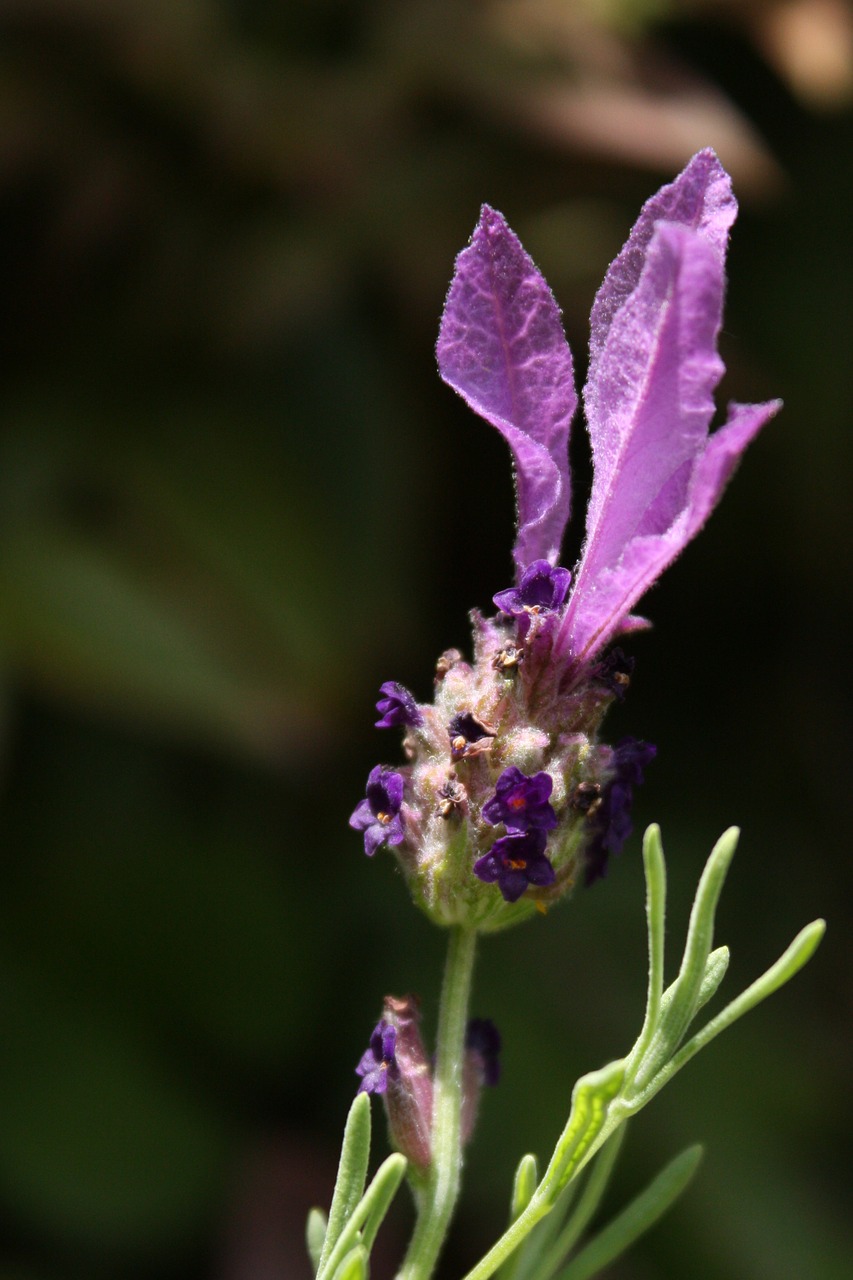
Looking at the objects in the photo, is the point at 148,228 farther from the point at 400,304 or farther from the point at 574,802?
the point at 574,802

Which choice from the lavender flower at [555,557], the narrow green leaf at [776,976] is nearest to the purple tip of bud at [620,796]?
the lavender flower at [555,557]

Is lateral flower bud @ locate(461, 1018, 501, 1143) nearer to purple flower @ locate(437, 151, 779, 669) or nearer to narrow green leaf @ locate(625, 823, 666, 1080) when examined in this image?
narrow green leaf @ locate(625, 823, 666, 1080)

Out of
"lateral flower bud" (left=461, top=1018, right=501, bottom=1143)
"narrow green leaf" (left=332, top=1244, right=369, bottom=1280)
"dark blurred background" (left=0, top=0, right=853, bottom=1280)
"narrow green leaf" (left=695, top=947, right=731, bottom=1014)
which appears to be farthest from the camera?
"dark blurred background" (left=0, top=0, right=853, bottom=1280)

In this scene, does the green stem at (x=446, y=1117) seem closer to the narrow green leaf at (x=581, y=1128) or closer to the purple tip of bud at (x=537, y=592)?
Result: the narrow green leaf at (x=581, y=1128)

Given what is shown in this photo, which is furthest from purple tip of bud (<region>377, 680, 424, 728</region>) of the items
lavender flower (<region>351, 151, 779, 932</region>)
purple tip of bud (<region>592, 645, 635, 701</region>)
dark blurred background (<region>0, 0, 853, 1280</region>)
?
dark blurred background (<region>0, 0, 853, 1280</region>)

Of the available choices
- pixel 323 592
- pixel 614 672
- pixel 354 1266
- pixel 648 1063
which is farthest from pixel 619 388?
pixel 323 592

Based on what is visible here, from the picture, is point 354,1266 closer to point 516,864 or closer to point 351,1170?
point 351,1170
